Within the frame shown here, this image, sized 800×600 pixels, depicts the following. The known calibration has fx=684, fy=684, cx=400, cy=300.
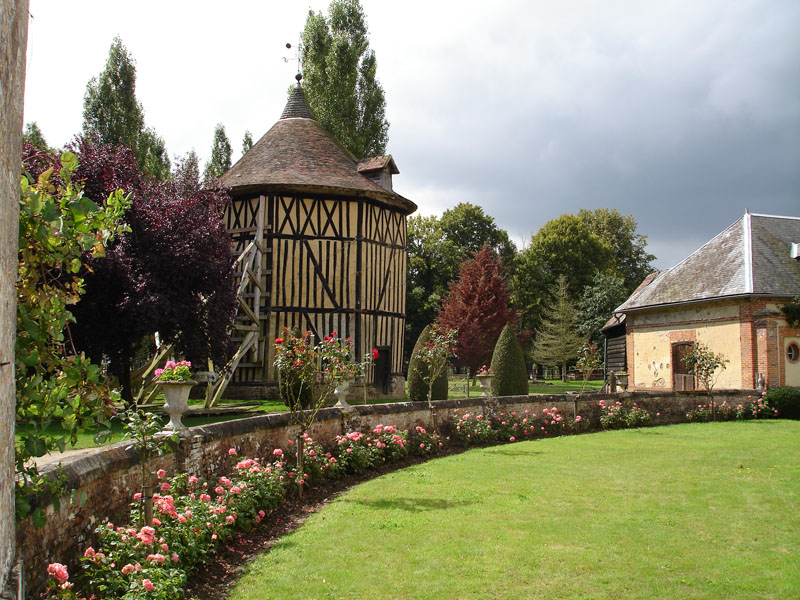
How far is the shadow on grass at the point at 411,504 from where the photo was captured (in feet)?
23.8

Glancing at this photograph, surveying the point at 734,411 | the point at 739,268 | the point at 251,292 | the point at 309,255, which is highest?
the point at 309,255

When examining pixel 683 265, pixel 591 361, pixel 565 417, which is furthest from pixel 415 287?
pixel 565 417

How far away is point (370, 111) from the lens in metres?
29.9

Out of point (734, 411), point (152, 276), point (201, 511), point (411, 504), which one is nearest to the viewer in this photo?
point (201, 511)

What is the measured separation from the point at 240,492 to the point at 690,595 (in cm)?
401

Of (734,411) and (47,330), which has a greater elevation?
(47,330)

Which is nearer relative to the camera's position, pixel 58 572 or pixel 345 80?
pixel 58 572

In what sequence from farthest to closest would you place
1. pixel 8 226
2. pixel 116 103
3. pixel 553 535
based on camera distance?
pixel 116 103
pixel 553 535
pixel 8 226

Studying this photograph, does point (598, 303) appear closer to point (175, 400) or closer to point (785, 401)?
point (785, 401)

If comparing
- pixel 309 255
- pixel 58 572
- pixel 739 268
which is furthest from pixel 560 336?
pixel 58 572

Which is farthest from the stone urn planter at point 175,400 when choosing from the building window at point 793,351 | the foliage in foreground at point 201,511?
the building window at point 793,351

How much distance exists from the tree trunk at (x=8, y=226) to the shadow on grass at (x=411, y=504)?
5.19 metres

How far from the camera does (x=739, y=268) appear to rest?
20.5 m

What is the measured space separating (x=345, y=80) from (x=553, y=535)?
84.5 ft
